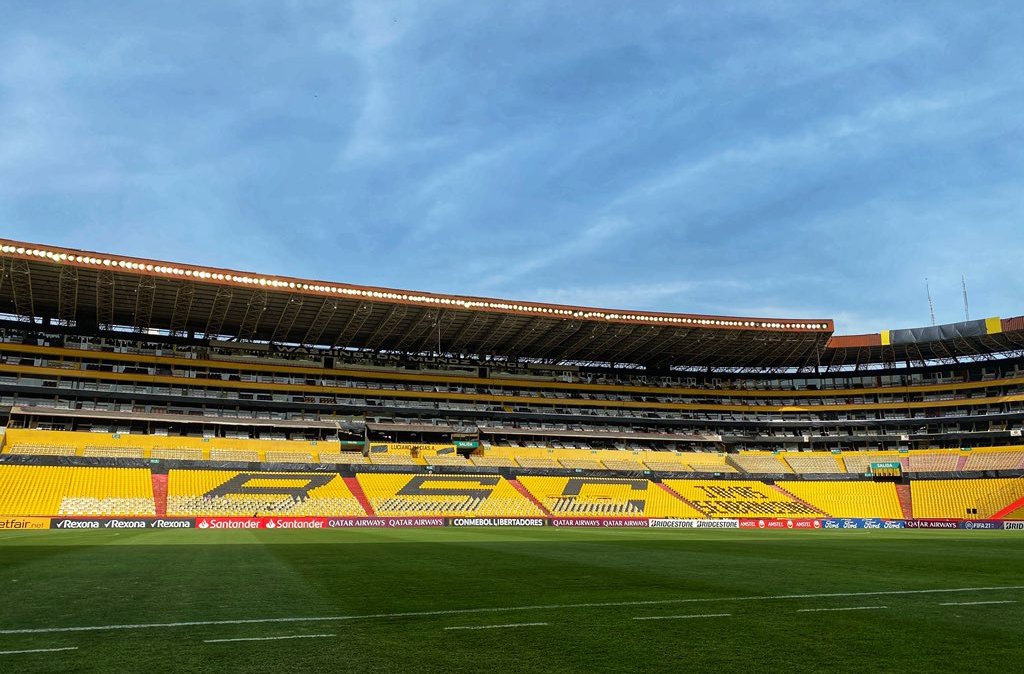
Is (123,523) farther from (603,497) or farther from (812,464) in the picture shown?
(812,464)

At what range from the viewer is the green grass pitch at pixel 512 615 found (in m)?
7.61

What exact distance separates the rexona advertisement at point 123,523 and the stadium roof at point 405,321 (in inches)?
721

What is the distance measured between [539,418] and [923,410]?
4484 cm

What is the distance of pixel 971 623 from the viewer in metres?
9.79

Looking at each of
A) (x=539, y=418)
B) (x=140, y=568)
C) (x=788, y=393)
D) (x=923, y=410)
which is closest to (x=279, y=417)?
(x=539, y=418)

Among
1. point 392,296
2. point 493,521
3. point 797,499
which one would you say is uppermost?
point 392,296

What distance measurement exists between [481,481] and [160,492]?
25.3 m

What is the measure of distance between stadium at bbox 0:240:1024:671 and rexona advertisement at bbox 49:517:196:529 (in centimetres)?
21

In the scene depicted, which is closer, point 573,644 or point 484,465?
point 573,644

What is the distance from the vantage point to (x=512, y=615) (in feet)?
34.8

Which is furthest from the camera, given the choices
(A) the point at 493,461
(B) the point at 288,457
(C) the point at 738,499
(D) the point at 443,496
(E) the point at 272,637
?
(A) the point at 493,461

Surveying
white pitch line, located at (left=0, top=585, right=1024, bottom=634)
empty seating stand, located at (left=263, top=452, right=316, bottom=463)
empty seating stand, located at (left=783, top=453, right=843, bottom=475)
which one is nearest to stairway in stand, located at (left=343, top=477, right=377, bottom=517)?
empty seating stand, located at (left=263, top=452, right=316, bottom=463)

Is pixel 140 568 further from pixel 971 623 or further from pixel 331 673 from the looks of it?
pixel 971 623

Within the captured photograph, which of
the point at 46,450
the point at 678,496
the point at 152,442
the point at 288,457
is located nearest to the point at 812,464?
the point at 678,496
